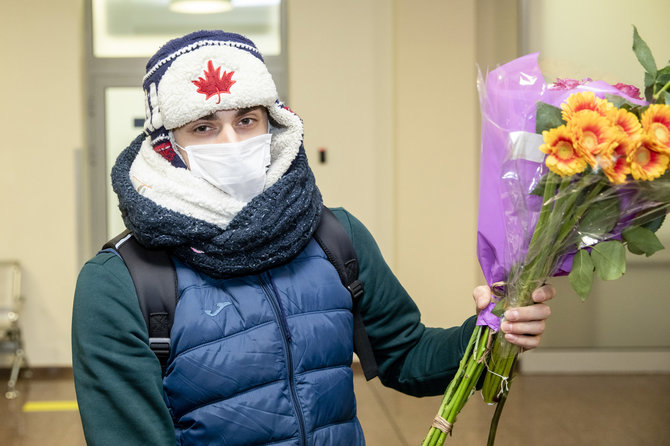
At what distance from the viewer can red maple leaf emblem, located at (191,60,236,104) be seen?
1400 millimetres

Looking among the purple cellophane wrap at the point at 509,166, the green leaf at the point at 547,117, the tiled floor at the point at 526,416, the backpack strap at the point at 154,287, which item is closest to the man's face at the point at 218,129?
the backpack strap at the point at 154,287

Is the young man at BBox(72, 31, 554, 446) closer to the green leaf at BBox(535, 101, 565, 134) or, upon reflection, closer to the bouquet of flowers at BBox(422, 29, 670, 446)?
the bouquet of flowers at BBox(422, 29, 670, 446)

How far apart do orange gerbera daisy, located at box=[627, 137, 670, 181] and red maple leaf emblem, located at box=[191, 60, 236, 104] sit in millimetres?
769

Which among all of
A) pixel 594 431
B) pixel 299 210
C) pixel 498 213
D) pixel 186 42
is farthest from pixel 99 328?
pixel 594 431

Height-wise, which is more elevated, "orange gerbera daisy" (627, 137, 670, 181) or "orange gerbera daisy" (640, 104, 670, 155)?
"orange gerbera daisy" (640, 104, 670, 155)

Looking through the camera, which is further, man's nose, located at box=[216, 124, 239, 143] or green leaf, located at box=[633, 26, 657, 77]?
man's nose, located at box=[216, 124, 239, 143]

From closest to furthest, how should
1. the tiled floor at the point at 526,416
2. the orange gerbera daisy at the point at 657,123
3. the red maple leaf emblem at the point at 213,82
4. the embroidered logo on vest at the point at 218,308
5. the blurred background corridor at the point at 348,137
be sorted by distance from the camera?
1. the orange gerbera daisy at the point at 657,123
2. the embroidered logo on vest at the point at 218,308
3. the red maple leaf emblem at the point at 213,82
4. the tiled floor at the point at 526,416
5. the blurred background corridor at the point at 348,137

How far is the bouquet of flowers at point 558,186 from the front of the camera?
1087 millimetres

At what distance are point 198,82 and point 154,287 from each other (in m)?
0.42

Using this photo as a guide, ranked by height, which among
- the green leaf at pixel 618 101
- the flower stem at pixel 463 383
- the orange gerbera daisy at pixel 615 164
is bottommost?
the flower stem at pixel 463 383

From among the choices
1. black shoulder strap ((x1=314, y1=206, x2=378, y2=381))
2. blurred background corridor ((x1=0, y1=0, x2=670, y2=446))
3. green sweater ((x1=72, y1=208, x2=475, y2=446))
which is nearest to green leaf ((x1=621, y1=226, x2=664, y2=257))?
black shoulder strap ((x1=314, y1=206, x2=378, y2=381))

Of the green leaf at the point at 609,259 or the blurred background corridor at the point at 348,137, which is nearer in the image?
the green leaf at the point at 609,259

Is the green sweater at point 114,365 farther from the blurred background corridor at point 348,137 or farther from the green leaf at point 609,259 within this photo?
the blurred background corridor at point 348,137

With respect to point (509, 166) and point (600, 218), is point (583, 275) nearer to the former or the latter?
point (600, 218)
